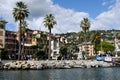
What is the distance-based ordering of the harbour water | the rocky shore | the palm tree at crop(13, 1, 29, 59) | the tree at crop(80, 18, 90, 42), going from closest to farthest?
the harbour water < the rocky shore < the palm tree at crop(13, 1, 29, 59) < the tree at crop(80, 18, 90, 42)

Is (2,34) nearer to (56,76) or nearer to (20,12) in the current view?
(20,12)

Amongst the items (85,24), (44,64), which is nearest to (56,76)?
(44,64)

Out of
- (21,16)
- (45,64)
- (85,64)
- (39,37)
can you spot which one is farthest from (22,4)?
(39,37)

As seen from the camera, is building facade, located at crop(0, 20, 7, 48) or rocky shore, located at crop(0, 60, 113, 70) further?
building facade, located at crop(0, 20, 7, 48)

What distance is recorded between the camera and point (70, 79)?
59781mm

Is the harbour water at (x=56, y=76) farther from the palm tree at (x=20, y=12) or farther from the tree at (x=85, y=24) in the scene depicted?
the tree at (x=85, y=24)

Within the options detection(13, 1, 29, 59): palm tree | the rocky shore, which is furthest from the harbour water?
detection(13, 1, 29, 59): palm tree

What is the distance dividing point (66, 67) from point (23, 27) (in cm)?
3663

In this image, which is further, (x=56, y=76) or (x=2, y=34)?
(x=2, y=34)

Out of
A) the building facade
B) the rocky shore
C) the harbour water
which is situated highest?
the building facade

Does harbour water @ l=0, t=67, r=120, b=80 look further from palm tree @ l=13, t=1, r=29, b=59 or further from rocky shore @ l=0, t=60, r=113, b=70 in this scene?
palm tree @ l=13, t=1, r=29, b=59

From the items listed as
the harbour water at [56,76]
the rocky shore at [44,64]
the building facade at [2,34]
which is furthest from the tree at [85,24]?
the harbour water at [56,76]

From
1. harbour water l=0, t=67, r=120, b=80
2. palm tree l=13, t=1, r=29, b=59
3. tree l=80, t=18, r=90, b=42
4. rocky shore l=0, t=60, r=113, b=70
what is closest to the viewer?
harbour water l=0, t=67, r=120, b=80

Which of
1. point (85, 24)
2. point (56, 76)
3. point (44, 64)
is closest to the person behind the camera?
point (56, 76)
